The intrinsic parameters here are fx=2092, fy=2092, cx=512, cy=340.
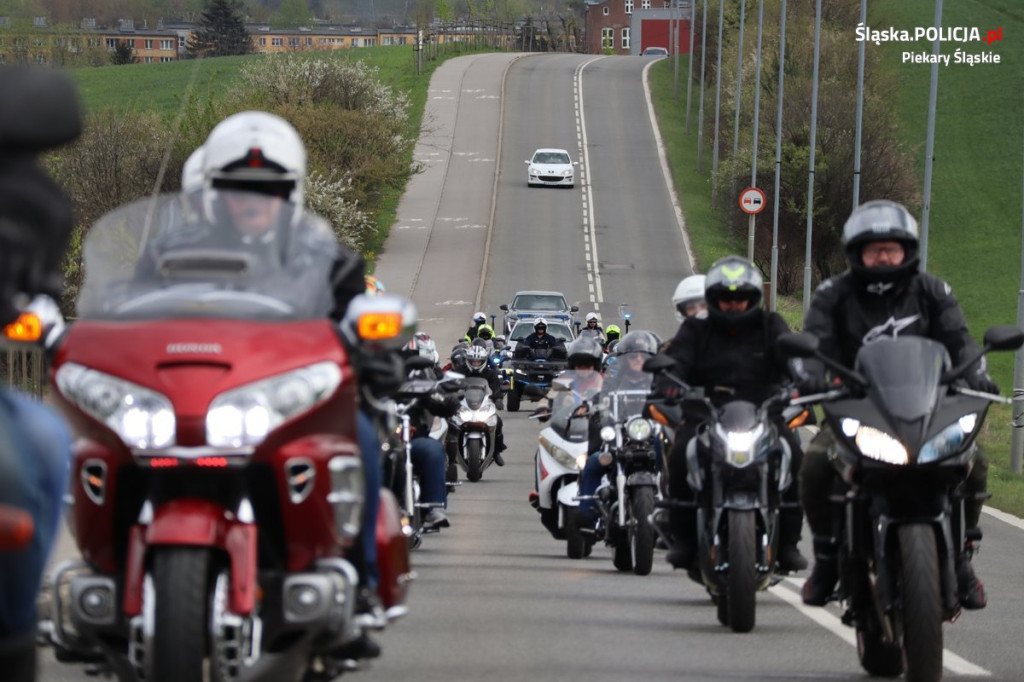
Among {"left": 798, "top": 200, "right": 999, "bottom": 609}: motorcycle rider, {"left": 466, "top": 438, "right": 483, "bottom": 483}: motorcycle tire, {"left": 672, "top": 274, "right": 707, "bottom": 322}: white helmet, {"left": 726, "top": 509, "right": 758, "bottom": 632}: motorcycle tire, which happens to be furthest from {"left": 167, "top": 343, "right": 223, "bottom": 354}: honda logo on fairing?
{"left": 466, "top": 438, "right": 483, "bottom": 483}: motorcycle tire

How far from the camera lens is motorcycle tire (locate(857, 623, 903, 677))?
9.02 m

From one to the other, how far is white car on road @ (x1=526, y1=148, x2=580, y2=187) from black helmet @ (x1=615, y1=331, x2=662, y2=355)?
217ft

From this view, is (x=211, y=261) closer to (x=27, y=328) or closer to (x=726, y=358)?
(x=27, y=328)

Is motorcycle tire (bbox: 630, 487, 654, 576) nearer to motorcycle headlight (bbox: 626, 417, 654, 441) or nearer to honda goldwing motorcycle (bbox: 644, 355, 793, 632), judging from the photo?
motorcycle headlight (bbox: 626, 417, 654, 441)

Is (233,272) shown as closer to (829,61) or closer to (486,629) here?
(486,629)

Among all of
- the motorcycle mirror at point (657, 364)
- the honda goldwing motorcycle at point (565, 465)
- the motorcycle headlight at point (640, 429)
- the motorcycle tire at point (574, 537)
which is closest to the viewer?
the motorcycle mirror at point (657, 364)

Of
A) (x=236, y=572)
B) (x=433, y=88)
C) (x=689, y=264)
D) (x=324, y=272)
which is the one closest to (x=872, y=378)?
(x=324, y=272)

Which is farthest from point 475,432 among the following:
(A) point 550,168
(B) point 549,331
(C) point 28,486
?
(A) point 550,168

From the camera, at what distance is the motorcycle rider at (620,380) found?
14.7m

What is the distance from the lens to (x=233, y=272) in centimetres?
660

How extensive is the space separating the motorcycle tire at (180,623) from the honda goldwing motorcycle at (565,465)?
360 inches

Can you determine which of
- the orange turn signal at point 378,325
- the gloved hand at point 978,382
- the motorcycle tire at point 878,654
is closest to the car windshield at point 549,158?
the motorcycle tire at point 878,654

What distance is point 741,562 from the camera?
1034cm

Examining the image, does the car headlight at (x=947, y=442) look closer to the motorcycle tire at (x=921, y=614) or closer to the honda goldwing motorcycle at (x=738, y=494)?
the motorcycle tire at (x=921, y=614)
